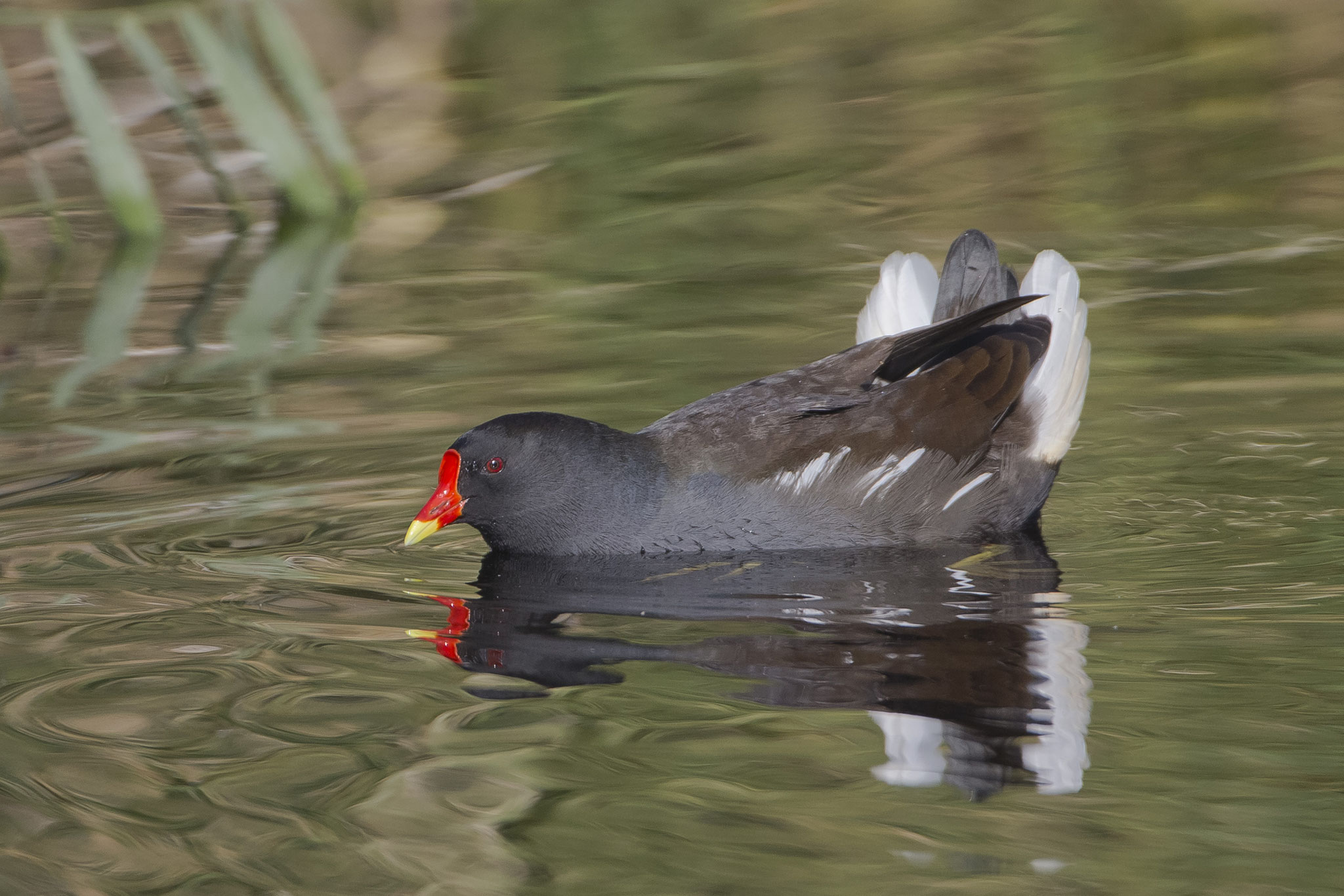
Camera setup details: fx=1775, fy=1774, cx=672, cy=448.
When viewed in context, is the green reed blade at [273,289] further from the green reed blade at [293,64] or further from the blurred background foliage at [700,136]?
the green reed blade at [293,64]

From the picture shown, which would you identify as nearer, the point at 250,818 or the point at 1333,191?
the point at 250,818

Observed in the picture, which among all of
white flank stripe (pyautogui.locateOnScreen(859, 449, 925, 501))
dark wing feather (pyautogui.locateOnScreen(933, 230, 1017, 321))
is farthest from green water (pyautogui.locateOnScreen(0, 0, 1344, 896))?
dark wing feather (pyautogui.locateOnScreen(933, 230, 1017, 321))

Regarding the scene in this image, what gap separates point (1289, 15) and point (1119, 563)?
990 cm

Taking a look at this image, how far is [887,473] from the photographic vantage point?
186 inches

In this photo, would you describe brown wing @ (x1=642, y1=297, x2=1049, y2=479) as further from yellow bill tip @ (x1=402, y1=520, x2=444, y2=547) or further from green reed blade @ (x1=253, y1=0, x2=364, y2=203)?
green reed blade @ (x1=253, y1=0, x2=364, y2=203)

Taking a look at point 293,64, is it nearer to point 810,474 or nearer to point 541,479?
point 541,479

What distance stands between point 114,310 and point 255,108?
1.23 meters

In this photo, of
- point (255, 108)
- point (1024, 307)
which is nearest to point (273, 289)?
point (255, 108)

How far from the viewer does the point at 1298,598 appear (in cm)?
415

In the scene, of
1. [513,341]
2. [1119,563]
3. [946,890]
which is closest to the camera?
[946,890]

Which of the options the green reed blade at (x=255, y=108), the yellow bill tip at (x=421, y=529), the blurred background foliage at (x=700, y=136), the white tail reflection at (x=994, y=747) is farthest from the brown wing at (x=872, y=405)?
the green reed blade at (x=255, y=108)

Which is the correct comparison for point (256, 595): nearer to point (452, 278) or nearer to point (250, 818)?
point (250, 818)

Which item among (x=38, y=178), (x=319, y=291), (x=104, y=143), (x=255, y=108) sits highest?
(x=255, y=108)

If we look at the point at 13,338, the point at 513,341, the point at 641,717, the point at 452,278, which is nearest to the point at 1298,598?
the point at 641,717
